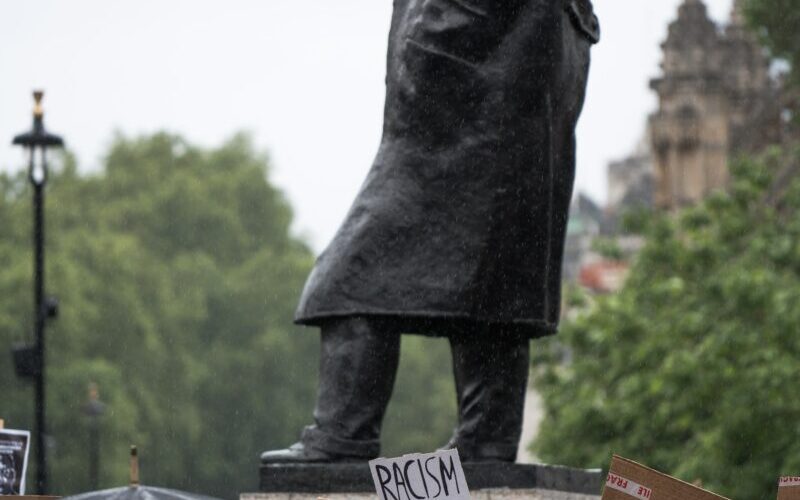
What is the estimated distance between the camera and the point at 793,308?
30281 millimetres

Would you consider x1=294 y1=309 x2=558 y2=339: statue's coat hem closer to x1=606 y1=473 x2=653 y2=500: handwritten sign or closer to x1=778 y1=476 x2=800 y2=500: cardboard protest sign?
x1=606 y1=473 x2=653 y2=500: handwritten sign

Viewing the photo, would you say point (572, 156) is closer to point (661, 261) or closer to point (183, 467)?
point (661, 261)

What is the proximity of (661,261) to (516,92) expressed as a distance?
92.9 ft

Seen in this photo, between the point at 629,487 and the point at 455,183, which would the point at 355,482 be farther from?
the point at 629,487

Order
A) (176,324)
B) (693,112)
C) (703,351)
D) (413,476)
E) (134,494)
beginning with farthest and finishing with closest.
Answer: (176,324) < (693,112) < (703,351) < (134,494) < (413,476)

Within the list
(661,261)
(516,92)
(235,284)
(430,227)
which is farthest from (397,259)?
(235,284)

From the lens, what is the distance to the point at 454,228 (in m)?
10.6

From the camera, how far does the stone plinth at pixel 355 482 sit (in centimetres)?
1019

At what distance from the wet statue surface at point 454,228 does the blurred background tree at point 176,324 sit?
39361 mm

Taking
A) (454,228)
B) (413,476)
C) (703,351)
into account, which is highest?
(454,228)

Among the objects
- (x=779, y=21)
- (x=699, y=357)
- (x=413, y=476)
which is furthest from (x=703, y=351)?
(x=413, y=476)

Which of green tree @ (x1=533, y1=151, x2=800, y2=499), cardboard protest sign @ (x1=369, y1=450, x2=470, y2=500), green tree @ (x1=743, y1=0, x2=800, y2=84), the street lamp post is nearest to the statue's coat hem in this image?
cardboard protest sign @ (x1=369, y1=450, x2=470, y2=500)

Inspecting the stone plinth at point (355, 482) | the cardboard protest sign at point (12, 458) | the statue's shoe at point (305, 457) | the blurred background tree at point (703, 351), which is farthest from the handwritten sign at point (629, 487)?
the blurred background tree at point (703, 351)

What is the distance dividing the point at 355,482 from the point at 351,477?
0.03m
